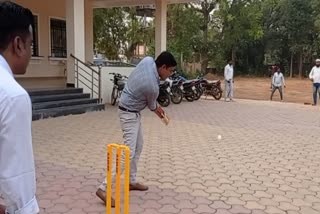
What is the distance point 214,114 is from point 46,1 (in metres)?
7.33

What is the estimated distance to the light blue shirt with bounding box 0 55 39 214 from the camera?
114 cm

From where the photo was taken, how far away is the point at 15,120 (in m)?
1.15

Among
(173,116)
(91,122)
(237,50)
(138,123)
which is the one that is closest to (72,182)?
(138,123)

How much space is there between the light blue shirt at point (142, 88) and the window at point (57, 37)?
10996 millimetres

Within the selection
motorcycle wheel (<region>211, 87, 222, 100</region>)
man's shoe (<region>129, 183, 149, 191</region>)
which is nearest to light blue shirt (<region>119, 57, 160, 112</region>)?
man's shoe (<region>129, 183, 149, 191</region>)

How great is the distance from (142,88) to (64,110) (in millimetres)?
6780

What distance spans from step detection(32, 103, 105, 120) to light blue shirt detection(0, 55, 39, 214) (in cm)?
859

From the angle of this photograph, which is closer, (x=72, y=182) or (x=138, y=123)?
(x=138, y=123)

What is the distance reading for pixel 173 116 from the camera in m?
11.1

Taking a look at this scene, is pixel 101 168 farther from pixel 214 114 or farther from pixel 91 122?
pixel 214 114

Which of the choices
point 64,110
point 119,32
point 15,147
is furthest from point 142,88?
point 119,32

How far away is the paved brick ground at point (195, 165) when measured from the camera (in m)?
4.12

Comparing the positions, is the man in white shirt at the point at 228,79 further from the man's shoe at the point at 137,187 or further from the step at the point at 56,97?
the man's shoe at the point at 137,187

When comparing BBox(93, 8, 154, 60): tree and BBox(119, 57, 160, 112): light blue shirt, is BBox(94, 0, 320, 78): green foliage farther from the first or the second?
BBox(119, 57, 160, 112): light blue shirt
